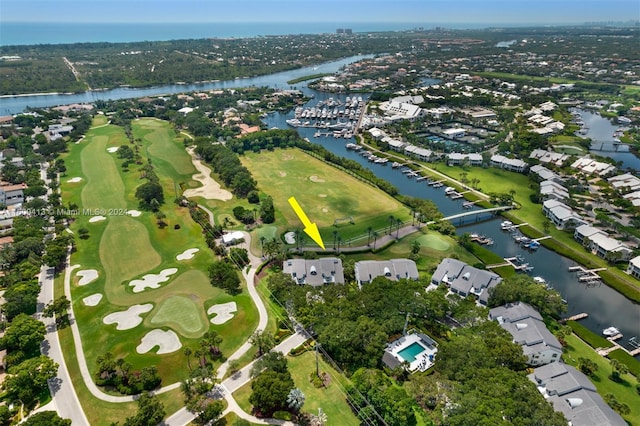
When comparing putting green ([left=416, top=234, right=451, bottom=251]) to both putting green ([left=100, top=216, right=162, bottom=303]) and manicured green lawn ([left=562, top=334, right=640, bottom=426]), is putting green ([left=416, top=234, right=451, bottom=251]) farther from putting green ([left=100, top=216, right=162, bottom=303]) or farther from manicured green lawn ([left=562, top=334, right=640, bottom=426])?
putting green ([left=100, top=216, right=162, bottom=303])

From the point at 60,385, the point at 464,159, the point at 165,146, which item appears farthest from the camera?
the point at 165,146

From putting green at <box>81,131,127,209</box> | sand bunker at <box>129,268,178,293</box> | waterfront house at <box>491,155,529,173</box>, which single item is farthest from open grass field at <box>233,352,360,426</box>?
waterfront house at <box>491,155,529,173</box>

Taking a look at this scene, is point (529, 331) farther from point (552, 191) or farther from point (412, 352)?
point (552, 191)

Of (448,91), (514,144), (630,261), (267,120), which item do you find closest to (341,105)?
(267,120)

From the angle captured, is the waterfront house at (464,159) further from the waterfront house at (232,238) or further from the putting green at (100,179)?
the putting green at (100,179)

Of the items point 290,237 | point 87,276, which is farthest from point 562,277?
point 87,276

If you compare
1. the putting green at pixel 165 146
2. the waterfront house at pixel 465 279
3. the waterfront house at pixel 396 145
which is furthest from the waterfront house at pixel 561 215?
the putting green at pixel 165 146

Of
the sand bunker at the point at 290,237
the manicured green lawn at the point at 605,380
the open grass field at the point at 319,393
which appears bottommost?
the manicured green lawn at the point at 605,380
